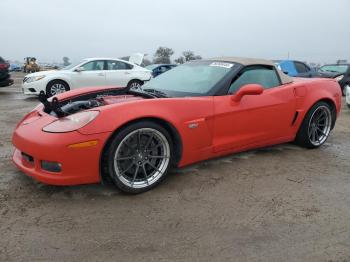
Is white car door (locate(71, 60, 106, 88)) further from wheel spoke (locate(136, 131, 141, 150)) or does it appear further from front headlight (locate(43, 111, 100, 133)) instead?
wheel spoke (locate(136, 131, 141, 150))

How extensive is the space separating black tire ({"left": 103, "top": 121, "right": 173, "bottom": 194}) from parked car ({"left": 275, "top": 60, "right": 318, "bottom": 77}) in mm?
10997

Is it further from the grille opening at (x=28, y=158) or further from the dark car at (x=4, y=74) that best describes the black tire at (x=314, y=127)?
the dark car at (x=4, y=74)

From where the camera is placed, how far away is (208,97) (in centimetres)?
395

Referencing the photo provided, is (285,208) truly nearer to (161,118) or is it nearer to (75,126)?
(161,118)

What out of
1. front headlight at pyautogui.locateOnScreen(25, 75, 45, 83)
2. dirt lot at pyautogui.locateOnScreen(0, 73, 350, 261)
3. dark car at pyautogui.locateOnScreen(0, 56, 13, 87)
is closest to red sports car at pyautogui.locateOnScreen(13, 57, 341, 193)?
dirt lot at pyautogui.locateOnScreen(0, 73, 350, 261)

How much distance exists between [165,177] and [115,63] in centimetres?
885

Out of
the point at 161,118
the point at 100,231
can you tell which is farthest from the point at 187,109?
the point at 100,231

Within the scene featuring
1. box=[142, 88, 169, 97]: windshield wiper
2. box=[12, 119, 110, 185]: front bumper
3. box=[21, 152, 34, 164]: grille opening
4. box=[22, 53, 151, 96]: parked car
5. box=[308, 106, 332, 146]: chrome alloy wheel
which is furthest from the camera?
box=[22, 53, 151, 96]: parked car

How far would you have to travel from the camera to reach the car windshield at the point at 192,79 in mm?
4109

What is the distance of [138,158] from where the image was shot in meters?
3.45

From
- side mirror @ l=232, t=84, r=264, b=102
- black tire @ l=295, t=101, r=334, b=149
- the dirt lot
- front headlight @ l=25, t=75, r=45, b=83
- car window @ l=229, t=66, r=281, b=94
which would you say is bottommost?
the dirt lot

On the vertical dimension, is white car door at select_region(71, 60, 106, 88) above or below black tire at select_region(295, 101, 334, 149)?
above

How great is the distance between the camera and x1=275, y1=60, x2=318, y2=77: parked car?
538 inches

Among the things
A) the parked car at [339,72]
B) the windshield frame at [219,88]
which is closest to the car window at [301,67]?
the parked car at [339,72]
